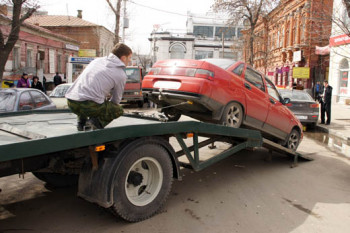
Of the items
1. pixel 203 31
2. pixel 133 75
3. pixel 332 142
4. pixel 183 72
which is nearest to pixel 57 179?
pixel 183 72

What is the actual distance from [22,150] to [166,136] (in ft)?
6.70

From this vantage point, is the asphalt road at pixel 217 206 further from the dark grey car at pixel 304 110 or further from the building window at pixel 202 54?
the building window at pixel 202 54

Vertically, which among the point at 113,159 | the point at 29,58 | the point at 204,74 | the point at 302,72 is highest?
the point at 29,58

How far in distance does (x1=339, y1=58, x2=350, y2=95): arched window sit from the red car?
19.2 metres

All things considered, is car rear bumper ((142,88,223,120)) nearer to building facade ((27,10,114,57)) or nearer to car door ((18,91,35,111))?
car door ((18,91,35,111))

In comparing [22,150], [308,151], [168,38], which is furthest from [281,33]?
[168,38]

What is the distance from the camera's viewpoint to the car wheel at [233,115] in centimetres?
543

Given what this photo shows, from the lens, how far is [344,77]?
23109 mm

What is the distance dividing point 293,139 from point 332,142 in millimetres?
3843

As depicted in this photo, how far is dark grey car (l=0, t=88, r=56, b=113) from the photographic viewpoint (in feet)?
25.6

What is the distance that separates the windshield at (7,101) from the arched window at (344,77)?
71.8ft

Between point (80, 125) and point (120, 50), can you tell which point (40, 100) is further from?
point (120, 50)

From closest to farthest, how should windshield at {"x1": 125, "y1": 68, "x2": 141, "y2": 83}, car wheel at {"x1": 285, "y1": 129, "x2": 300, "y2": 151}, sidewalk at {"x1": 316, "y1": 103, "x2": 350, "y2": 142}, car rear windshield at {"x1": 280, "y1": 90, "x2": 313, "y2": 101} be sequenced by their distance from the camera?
car wheel at {"x1": 285, "y1": 129, "x2": 300, "y2": 151} → sidewalk at {"x1": 316, "y1": 103, "x2": 350, "y2": 142} → car rear windshield at {"x1": 280, "y1": 90, "x2": 313, "y2": 101} → windshield at {"x1": 125, "y1": 68, "x2": 141, "y2": 83}

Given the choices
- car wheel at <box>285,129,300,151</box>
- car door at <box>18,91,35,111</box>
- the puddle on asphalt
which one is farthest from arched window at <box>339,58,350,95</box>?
car door at <box>18,91,35,111</box>
